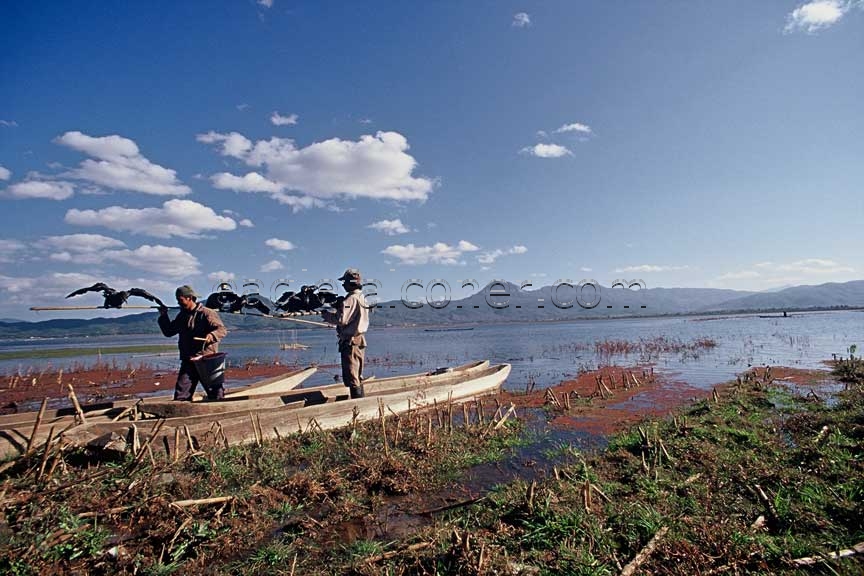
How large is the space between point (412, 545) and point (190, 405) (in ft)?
19.9

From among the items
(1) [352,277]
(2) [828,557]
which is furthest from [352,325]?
(2) [828,557]

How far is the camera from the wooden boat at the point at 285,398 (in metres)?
8.07

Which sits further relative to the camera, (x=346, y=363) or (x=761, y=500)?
(x=346, y=363)

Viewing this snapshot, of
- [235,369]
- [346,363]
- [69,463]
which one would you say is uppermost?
[346,363]

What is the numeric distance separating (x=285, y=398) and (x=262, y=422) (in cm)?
263

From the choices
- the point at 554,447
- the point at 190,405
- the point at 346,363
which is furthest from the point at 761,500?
the point at 190,405

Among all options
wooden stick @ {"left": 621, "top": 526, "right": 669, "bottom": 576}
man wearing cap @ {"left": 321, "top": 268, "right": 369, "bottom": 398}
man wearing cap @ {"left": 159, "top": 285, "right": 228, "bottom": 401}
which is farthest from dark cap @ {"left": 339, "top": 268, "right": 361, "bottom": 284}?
wooden stick @ {"left": 621, "top": 526, "right": 669, "bottom": 576}

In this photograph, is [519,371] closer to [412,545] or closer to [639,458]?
[639,458]

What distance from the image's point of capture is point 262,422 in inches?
319

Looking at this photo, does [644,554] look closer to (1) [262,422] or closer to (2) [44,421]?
(1) [262,422]

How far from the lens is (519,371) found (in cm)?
2241

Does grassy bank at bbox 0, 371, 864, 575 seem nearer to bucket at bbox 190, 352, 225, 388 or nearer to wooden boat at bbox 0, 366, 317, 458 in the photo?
wooden boat at bbox 0, 366, 317, 458

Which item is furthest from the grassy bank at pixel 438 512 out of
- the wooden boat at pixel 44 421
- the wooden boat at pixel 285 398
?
the wooden boat at pixel 285 398

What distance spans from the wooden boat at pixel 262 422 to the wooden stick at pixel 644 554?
581cm
